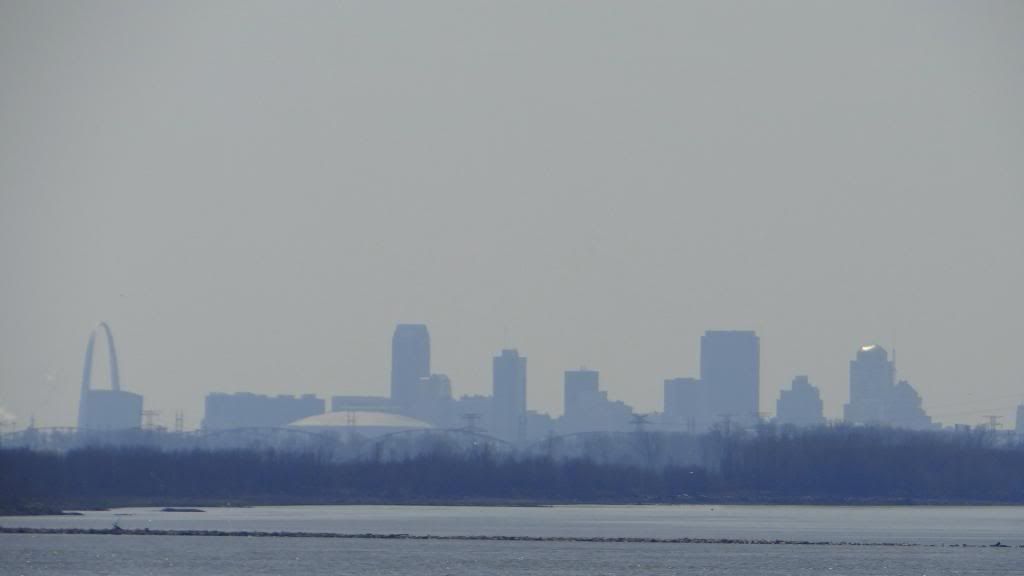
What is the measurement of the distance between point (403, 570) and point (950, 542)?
1508 inches

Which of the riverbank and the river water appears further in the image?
the riverbank

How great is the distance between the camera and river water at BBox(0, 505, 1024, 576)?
87250 mm

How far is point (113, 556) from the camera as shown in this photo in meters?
91.4

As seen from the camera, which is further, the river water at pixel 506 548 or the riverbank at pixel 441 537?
the riverbank at pixel 441 537

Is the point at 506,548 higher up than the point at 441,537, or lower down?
lower down

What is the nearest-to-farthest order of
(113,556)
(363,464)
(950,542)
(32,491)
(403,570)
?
(403,570) → (113,556) → (950,542) → (32,491) → (363,464)

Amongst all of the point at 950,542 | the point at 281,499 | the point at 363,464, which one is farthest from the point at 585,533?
the point at 363,464

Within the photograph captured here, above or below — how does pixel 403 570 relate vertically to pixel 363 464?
below

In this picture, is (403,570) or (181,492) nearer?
(403,570)

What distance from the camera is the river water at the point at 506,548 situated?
286 ft

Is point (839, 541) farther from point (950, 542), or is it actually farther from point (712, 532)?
point (712, 532)

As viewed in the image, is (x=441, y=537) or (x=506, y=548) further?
(x=441, y=537)

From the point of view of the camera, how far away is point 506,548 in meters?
103

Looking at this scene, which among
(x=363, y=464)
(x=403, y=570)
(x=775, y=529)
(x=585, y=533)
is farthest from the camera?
(x=363, y=464)
